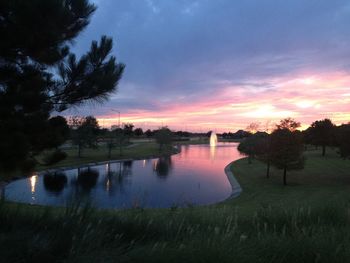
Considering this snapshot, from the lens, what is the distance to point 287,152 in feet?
136

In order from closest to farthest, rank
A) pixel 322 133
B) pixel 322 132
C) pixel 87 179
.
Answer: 1. pixel 87 179
2. pixel 322 132
3. pixel 322 133

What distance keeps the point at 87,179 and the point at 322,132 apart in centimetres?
4581

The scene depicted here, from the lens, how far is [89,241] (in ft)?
17.0

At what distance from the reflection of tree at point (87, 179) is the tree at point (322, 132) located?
42061mm

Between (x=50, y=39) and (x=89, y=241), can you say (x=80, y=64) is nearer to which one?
(x=50, y=39)

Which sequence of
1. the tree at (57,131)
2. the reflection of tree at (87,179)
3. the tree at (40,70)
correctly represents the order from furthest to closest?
the reflection of tree at (87,179), the tree at (57,131), the tree at (40,70)

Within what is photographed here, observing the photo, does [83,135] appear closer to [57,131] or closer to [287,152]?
[287,152]

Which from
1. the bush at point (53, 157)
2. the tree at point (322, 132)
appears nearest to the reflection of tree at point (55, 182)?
the bush at point (53, 157)

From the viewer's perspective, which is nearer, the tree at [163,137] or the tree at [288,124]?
the tree at [288,124]

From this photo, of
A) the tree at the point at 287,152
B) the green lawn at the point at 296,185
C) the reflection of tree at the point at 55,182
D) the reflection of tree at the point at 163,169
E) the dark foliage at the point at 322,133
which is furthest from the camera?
the dark foliage at the point at 322,133

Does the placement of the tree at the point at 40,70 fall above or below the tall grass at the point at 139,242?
above

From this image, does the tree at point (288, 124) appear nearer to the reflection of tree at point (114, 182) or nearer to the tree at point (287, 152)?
the tree at point (287, 152)

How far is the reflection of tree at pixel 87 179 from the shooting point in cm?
4503

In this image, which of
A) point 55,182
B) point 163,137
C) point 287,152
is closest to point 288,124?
point 287,152
